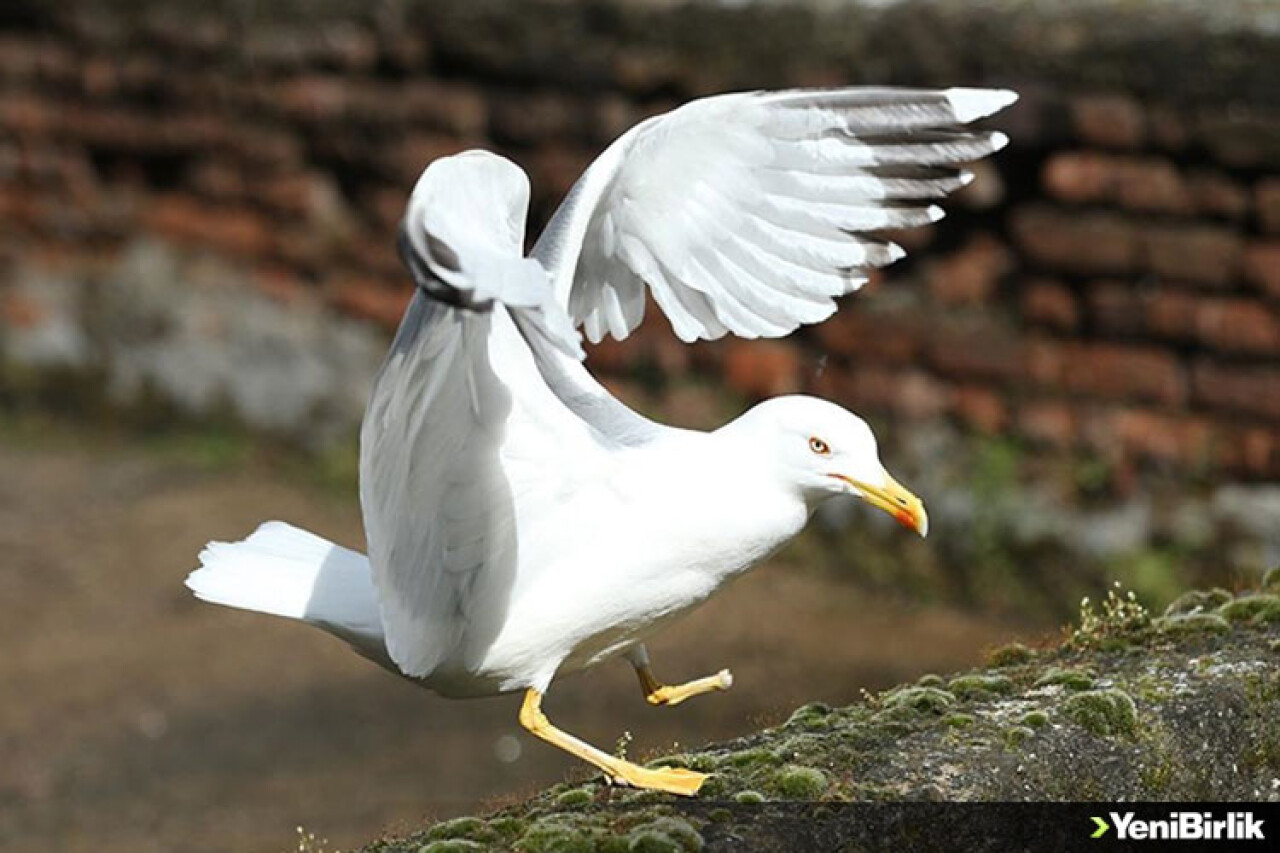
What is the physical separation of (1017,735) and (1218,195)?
3.44 m

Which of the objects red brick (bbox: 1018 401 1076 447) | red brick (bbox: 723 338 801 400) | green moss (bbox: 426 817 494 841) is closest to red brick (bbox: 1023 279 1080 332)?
red brick (bbox: 1018 401 1076 447)

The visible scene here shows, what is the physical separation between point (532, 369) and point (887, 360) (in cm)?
374

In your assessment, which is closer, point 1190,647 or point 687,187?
point 1190,647

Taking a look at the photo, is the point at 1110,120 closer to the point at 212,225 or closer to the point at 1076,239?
the point at 1076,239

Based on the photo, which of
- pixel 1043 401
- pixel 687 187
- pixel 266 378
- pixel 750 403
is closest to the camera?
pixel 687 187

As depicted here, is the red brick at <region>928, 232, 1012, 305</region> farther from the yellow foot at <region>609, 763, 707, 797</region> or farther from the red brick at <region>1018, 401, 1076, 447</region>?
the yellow foot at <region>609, 763, 707, 797</region>

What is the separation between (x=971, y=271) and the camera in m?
6.57

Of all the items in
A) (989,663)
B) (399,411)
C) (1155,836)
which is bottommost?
→ (1155,836)

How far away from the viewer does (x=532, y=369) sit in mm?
3100

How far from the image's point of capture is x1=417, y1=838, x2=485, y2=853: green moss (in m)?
2.66

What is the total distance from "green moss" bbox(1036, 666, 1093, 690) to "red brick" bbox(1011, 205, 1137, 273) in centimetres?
319

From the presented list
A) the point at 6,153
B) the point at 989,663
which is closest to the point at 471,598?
the point at 989,663

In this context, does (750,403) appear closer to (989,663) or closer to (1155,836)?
(989,663)

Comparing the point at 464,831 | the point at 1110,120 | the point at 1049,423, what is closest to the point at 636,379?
the point at 1049,423
